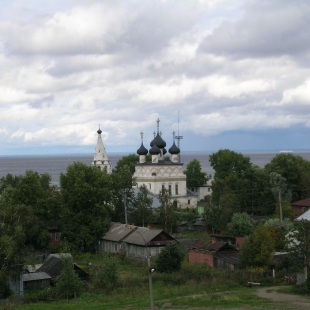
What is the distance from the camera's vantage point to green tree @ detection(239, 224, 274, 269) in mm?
32844

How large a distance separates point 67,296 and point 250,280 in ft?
30.6

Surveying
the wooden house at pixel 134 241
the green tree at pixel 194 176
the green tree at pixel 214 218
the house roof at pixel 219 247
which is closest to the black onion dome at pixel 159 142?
the green tree at pixel 194 176

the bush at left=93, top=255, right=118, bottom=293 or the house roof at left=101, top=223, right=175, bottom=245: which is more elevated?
the house roof at left=101, top=223, right=175, bottom=245

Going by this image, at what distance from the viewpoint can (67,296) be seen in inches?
1134

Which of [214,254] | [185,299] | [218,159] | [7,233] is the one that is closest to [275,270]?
[214,254]

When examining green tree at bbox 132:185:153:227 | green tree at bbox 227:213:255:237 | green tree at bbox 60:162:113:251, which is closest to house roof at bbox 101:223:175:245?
green tree at bbox 60:162:113:251

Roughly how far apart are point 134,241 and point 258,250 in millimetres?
10388

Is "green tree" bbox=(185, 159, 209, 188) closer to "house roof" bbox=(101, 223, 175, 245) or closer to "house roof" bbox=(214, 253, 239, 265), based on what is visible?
"house roof" bbox=(101, 223, 175, 245)

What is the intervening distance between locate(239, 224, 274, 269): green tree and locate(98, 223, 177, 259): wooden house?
682cm

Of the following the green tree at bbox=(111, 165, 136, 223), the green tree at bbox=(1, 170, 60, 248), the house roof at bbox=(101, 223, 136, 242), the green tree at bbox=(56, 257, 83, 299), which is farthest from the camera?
the green tree at bbox=(111, 165, 136, 223)

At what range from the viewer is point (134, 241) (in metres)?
40.6

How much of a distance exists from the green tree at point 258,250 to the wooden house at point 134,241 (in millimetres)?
6818

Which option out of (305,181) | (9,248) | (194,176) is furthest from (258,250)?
(194,176)

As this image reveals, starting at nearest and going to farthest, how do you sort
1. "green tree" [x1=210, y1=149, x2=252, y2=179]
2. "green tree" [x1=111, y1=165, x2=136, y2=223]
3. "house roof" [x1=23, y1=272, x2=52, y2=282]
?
1. "house roof" [x1=23, y1=272, x2=52, y2=282]
2. "green tree" [x1=111, y1=165, x2=136, y2=223]
3. "green tree" [x1=210, y1=149, x2=252, y2=179]
